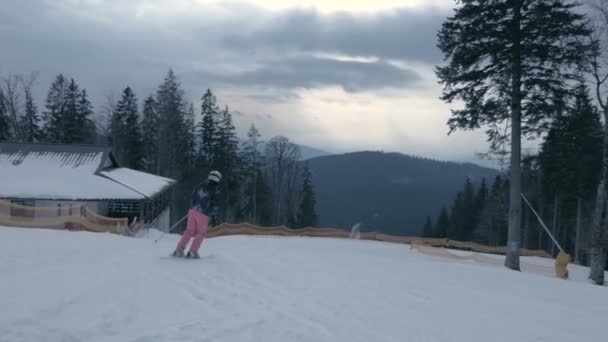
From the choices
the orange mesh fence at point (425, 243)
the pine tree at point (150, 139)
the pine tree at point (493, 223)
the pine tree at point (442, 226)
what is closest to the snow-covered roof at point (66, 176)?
the orange mesh fence at point (425, 243)

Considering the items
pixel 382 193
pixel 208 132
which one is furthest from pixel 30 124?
pixel 382 193

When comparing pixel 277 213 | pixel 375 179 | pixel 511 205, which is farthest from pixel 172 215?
pixel 375 179

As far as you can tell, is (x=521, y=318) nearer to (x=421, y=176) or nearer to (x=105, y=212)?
(x=105, y=212)

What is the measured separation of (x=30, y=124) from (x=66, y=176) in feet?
121

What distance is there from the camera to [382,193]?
160 metres

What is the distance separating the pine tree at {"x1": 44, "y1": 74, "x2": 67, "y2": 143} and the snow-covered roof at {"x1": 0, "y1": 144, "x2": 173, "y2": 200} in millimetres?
27710

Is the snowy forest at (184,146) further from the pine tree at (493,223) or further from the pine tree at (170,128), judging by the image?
the pine tree at (493,223)

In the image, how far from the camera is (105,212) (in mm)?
35125

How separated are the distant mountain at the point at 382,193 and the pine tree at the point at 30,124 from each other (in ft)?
180

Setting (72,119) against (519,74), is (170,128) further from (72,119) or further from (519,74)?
(519,74)

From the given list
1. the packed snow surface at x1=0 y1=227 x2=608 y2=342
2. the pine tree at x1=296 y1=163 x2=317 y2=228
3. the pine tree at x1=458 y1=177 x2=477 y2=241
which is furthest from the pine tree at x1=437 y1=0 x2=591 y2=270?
the pine tree at x1=458 y1=177 x2=477 y2=241

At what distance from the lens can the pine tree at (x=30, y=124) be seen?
63.7m

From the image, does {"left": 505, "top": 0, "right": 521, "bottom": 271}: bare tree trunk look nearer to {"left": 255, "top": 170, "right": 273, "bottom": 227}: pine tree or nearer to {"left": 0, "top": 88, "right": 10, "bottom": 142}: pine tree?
{"left": 255, "top": 170, "right": 273, "bottom": 227}: pine tree

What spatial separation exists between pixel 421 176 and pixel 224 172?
13681 centimetres
